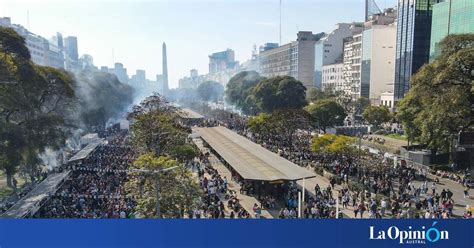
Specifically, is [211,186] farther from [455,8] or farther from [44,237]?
[455,8]

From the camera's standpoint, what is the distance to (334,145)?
27.1 m

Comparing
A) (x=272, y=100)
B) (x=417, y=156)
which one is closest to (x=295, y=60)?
(x=272, y=100)

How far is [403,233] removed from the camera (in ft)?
32.1

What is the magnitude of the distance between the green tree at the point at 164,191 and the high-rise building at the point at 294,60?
45076 millimetres

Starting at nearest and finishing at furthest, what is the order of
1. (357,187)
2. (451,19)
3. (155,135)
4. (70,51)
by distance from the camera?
1. (357,187)
2. (155,135)
3. (451,19)
4. (70,51)

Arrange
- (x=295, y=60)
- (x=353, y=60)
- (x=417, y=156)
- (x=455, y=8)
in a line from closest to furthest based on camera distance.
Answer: (x=417, y=156)
(x=455, y=8)
(x=295, y=60)
(x=353, y=60)

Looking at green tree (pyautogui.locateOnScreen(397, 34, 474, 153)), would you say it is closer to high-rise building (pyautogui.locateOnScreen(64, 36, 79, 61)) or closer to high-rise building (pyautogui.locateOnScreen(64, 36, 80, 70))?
high-rise building (pyautogui.locateOnScreen(64, 36, 80, 70))

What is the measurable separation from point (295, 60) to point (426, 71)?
122 ft

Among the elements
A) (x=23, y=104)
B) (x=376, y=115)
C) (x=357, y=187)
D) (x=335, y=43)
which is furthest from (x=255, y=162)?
(x=335, y=43)

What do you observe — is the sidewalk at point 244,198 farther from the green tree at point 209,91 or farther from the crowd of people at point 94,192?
the green tree at point 209,91

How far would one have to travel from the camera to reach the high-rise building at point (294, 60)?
59.9 m

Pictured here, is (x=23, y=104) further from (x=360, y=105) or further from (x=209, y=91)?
(x=209, y=91)

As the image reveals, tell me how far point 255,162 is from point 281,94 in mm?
31577

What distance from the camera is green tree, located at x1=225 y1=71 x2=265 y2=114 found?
69.6 metres
